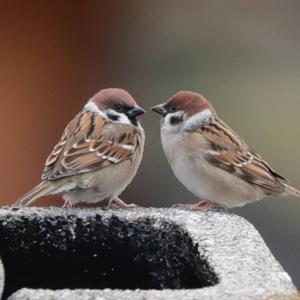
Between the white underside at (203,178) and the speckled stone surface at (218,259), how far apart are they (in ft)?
4.66

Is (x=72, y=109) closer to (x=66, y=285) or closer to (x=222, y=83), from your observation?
(x=222, y=83)

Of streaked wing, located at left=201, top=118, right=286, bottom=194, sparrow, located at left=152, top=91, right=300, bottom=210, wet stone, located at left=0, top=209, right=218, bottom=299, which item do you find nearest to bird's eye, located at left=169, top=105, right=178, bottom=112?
sparrow, located at left=152, top=91, right=300, bottom=210

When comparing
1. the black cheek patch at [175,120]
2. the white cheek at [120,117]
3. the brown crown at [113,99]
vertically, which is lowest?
the black cheek patch at [175,120]

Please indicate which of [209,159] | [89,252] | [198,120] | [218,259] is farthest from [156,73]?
[218,259]

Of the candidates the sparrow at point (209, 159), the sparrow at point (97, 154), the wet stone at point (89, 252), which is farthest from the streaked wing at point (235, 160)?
the wet stone at point (89, 252)

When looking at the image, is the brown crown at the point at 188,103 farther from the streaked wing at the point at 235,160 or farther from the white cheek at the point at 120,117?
the white cheek at the point at 120,117

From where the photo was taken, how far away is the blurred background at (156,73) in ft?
22.2

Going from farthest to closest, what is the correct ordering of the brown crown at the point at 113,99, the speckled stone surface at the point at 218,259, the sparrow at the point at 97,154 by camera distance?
the brown crown at the point at 113,99 < the sparrow at the point at 97,154 < the speckled stone surface at the point at 218,259

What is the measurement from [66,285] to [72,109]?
13.4ft

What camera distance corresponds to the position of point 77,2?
7.04 meters

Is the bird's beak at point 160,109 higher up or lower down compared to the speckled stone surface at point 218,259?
lower down

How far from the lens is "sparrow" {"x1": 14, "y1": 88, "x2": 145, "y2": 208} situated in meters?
4.30

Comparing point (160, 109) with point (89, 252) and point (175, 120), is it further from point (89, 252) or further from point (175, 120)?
point (89, 252)

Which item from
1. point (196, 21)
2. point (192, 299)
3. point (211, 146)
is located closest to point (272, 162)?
point (196, 21)
